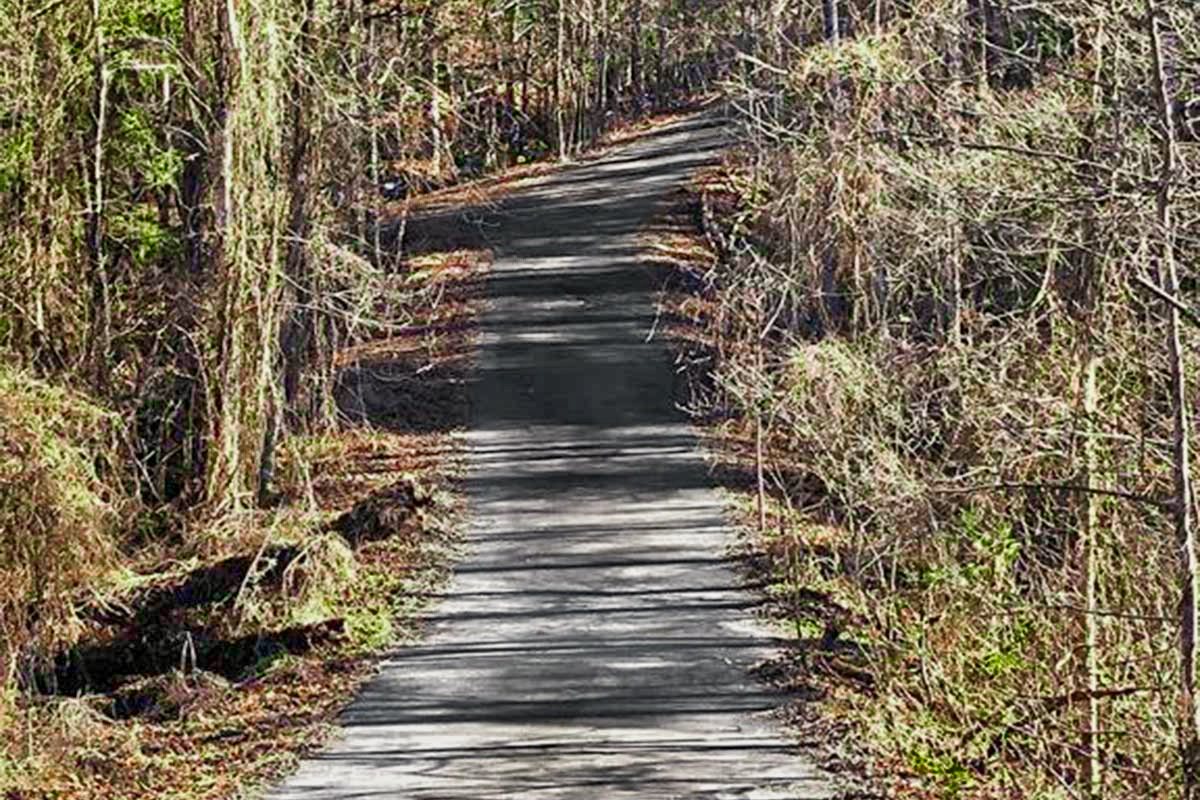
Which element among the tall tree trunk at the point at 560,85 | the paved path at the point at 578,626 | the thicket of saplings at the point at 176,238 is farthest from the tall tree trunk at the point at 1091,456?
the tall tree trunk at the point at 560,85

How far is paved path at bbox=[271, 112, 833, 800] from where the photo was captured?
45.1ft

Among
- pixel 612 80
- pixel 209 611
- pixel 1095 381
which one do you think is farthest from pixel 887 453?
pixel 612 80

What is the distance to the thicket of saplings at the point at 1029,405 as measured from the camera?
9.62 meters

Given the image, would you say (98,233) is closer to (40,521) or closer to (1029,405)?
(40,521)

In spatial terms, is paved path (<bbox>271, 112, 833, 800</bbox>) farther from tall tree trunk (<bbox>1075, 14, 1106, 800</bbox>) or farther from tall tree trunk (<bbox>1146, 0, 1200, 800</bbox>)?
tall tree trunk (<bbox>1146, 0, 1200, 800</bbox>)

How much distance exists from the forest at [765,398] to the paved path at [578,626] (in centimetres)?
57

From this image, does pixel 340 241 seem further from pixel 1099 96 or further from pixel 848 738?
pixel 1099 96

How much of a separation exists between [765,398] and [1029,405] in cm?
709

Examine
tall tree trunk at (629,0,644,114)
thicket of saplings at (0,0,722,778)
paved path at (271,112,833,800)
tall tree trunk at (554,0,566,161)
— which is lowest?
paved path at (271,112,833,800)

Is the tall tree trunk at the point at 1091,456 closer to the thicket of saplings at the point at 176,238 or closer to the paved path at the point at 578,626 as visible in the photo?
the paved path at the point at 578,626

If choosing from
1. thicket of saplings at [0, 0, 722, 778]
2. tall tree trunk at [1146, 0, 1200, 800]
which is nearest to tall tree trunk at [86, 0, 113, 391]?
thicket of saplings at [0, 0, 722, 778]

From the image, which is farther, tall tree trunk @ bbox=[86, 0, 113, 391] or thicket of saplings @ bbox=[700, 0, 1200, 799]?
tall tree trunk @ bbox=[86, 0, 113, 391]

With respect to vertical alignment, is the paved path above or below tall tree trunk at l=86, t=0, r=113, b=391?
below

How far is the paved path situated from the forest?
0.57m
